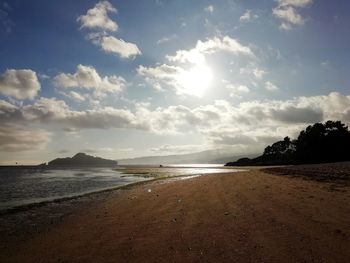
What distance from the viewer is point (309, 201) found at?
16172mm

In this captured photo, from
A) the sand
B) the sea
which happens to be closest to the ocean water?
the sea

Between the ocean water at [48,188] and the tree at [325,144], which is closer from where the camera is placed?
the ocean water at [48,188]

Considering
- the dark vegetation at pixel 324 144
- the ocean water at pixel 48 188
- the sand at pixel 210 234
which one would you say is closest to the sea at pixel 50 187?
the ocean water at pixel 48 188

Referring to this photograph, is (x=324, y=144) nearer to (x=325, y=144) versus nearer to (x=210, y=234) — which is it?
(x=325, y=144)

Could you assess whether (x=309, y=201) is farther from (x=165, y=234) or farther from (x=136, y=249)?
(x=136, y=249)

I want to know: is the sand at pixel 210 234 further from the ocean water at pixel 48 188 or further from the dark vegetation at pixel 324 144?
the dark vegetation at pixel 324 144

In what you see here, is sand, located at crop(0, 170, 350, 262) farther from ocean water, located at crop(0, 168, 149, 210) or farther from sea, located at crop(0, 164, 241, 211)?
ocean water, located at crop(0, 168, 149, 210)

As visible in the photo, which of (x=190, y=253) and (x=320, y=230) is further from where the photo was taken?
(x=320, y=230)

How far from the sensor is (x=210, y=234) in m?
12.1

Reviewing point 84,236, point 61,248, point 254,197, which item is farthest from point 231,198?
point 61,248

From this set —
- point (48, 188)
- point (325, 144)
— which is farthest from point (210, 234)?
point (325, 144)

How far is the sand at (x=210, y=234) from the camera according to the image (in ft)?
32.8

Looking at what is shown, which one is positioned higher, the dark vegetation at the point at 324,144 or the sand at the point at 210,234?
the dark vegetation at the point at 324,144

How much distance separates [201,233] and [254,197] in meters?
7.63
